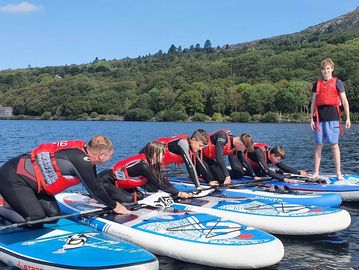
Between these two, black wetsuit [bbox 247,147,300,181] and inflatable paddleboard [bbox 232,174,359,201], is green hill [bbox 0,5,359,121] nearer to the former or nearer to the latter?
black wetsuit [bbox 247,147,300,181]

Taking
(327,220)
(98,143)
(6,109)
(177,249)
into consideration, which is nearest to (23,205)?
(98,143)

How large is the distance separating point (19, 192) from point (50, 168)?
0.67 m

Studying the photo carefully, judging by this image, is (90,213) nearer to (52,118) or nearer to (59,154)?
(59,154)

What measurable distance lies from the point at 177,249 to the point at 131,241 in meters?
0.93

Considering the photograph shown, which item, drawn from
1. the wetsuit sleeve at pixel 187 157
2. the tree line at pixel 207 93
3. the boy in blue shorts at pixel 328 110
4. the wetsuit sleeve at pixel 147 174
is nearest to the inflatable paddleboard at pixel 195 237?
the wetsuit sleeve at pixel 147 174

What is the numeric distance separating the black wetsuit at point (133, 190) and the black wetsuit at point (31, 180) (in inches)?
63.5

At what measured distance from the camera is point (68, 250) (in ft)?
24.6

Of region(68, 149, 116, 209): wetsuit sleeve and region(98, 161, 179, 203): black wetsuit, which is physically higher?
region(68, 149, 116, 209): wetsuit sleeve

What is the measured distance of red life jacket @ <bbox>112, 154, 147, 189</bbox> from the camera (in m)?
10.0

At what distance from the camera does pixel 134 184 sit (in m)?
10.1

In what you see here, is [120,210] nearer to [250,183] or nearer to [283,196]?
[283,196]

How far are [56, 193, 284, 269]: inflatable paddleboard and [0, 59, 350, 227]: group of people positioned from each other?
1.38 ft

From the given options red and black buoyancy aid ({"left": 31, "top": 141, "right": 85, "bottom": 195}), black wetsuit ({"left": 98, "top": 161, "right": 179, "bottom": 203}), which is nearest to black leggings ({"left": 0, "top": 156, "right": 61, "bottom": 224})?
red and black buoyancy aid ({"left": 31, "top": 141, "right": 85, "bottom": 195})

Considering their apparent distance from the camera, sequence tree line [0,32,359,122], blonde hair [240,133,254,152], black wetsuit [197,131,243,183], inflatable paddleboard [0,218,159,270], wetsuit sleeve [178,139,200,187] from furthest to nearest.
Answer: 1. tree line [0,32,359,122]
2. blonde hair [240,133,254,152]
3. black wetsuit [197,131,243,183]
4. wetsuit sleeve [178,139,200,187]
5. inflatable paddleboard [0,218,159,270]
